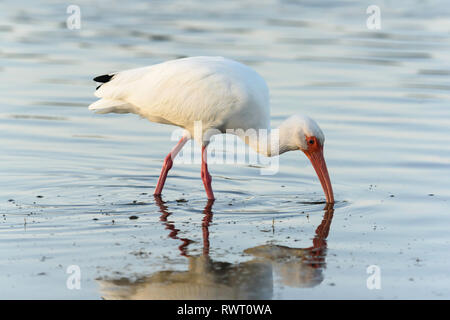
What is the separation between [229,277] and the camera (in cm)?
637

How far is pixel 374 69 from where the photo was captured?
55.5 ft

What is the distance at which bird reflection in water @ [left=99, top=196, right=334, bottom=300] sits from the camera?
6.05m

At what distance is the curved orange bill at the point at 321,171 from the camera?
883 centimetres

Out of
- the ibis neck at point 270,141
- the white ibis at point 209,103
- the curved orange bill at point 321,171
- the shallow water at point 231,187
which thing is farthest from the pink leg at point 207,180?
the curved orange bill at point 321,171

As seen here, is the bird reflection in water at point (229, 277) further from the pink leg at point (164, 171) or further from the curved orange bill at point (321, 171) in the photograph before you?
the pink leg at point (164, 171)

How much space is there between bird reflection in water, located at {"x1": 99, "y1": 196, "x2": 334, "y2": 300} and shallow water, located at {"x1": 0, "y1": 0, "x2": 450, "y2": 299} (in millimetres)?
16

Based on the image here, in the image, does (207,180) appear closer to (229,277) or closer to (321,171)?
(321,171)

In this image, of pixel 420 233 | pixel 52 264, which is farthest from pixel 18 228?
pixel 420 233

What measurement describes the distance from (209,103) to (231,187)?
1.06 m

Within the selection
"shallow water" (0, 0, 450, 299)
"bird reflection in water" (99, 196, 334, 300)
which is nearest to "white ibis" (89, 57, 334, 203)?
"shallow water" (0, 0, 450, 299)

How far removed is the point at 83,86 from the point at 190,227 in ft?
25.0

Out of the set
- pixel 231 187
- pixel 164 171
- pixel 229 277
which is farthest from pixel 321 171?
pixel 229 277

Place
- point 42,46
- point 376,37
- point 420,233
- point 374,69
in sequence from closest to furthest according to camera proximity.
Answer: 1. point 420,233
2. point 374,69
3. point 42,46
4. point 376,37
